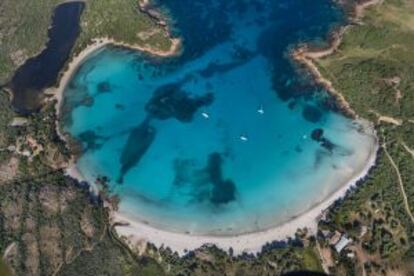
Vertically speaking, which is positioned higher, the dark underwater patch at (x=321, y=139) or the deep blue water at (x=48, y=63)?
the dark underwater patch at (x=321, y=139)

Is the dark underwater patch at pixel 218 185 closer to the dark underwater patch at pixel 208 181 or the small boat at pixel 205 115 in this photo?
the dark underwater patch at pixel 208 181

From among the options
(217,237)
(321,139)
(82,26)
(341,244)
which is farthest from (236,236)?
(82,26)

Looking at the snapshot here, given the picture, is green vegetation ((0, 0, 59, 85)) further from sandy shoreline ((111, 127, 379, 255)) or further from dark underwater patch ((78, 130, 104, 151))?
sandy shoreline ((111, 127, 379, 255))

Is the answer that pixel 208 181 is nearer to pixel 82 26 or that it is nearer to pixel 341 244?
pixel 341 244

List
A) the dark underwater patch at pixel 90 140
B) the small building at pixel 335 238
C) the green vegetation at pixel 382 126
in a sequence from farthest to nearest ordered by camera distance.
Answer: the dark underwater patch at pixel 90 140
the small building at pixel 335 238
the green vegetation at pixel 382 126

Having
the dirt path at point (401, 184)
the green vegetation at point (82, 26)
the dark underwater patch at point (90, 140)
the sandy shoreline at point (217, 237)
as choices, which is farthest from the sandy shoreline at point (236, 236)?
the green vegetation at point (82, 26)

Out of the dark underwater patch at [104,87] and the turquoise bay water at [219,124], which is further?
the dark underwater patch at [104,87]

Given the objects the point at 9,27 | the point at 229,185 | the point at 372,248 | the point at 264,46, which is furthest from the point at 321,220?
the point at 9,27

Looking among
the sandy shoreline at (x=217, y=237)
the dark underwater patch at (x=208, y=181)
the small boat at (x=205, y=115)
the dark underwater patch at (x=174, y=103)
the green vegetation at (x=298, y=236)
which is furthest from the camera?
the dark underwater patch at (x=174, y=103)
